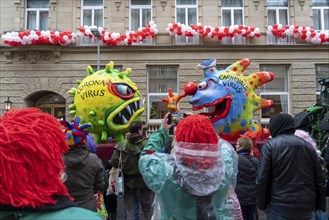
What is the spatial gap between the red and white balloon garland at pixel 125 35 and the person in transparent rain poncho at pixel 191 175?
48.8ft

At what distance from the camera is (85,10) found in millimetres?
18344

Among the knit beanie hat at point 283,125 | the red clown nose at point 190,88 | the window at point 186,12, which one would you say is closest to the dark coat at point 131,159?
the knit beanie hat at point 283,125

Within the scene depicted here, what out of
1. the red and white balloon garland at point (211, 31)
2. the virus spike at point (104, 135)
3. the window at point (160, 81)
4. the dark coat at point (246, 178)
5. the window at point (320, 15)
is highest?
the window at point (320, 15)

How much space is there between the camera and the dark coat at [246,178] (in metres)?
4.98

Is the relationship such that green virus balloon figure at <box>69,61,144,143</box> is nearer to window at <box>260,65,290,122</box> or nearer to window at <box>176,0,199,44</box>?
window at <box>176,0,199,44</box>

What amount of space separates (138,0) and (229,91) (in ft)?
38.7

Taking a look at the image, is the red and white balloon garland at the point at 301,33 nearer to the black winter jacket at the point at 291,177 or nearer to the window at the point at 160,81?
the window at the point at 160,81

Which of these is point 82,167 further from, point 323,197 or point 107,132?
point 107,132

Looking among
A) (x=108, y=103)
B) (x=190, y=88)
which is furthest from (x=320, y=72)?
(x=108, y=103)

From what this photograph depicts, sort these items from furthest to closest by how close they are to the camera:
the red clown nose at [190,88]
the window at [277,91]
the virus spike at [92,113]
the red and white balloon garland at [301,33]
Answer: the window at [277,91]
the red and white balloon garland at [301,33]
the red clown nose at [190,88]
the virus spike at [92,113]

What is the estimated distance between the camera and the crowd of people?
142cm

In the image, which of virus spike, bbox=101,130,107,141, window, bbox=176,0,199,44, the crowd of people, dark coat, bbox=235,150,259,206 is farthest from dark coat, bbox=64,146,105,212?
window, bbox=176,0,199,44

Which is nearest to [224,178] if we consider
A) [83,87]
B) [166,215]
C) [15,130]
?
[166,215]

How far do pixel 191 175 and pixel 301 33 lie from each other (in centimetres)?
1659
